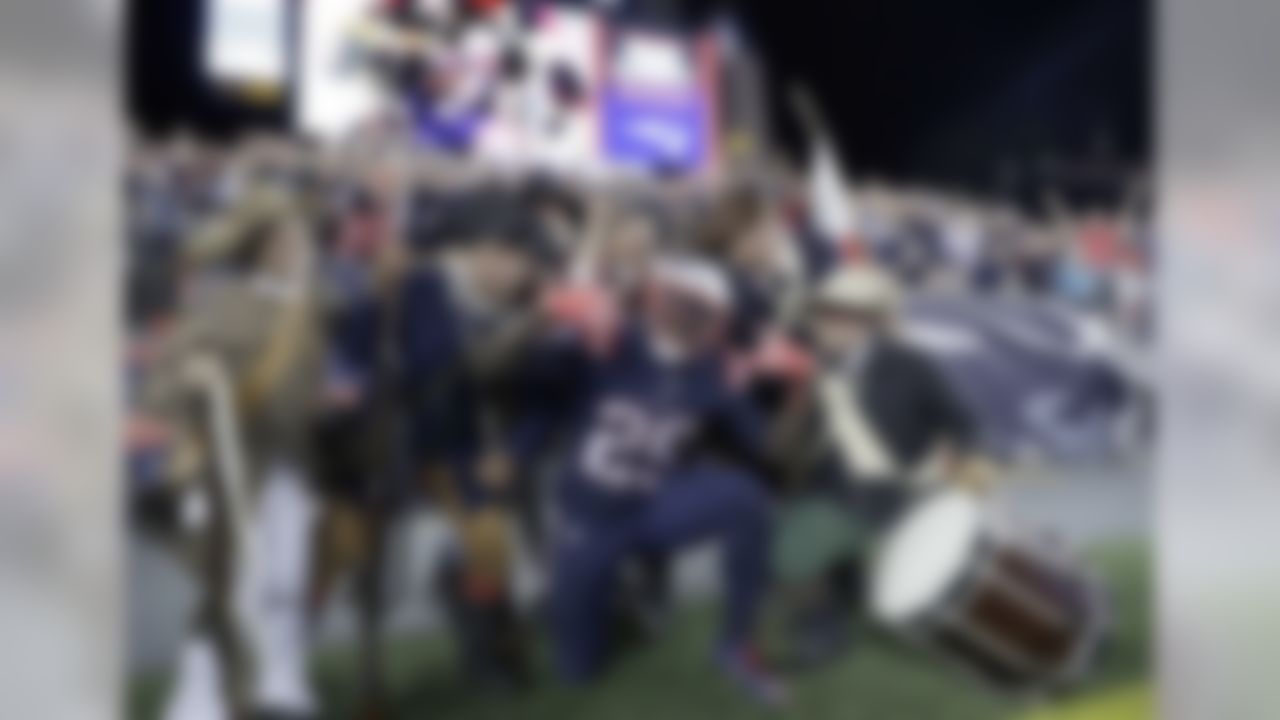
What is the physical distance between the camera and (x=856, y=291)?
2.82 m

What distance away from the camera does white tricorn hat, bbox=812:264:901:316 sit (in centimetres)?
281

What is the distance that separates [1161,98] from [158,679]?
70.2 inches

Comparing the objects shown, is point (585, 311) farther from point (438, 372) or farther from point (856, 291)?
point (856, 291)

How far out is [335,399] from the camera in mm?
2652

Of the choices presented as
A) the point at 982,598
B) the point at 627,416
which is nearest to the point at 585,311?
the point at 627,416

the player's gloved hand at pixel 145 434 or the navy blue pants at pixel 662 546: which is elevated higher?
the player's gloved hand at pixel 145 434

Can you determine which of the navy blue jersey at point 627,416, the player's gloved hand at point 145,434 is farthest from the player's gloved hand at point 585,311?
the player's gloved hand at point 145,434

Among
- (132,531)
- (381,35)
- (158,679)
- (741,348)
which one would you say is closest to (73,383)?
(132,531)

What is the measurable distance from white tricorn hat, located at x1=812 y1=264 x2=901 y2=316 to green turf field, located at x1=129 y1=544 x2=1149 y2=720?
1.59 ft

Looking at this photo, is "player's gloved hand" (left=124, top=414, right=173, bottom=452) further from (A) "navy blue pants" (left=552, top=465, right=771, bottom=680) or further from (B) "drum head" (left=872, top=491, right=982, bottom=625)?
(B) "drum head" (left=872, top=491, right=982, bottom=625)

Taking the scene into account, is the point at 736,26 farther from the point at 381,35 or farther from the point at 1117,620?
the point at 1117,620

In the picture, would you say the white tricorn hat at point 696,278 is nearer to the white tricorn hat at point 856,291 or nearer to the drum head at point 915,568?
the white tricorn hat at point 856,291

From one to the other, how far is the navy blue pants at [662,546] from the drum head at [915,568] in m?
0.18

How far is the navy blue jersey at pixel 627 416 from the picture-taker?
2.71 m
